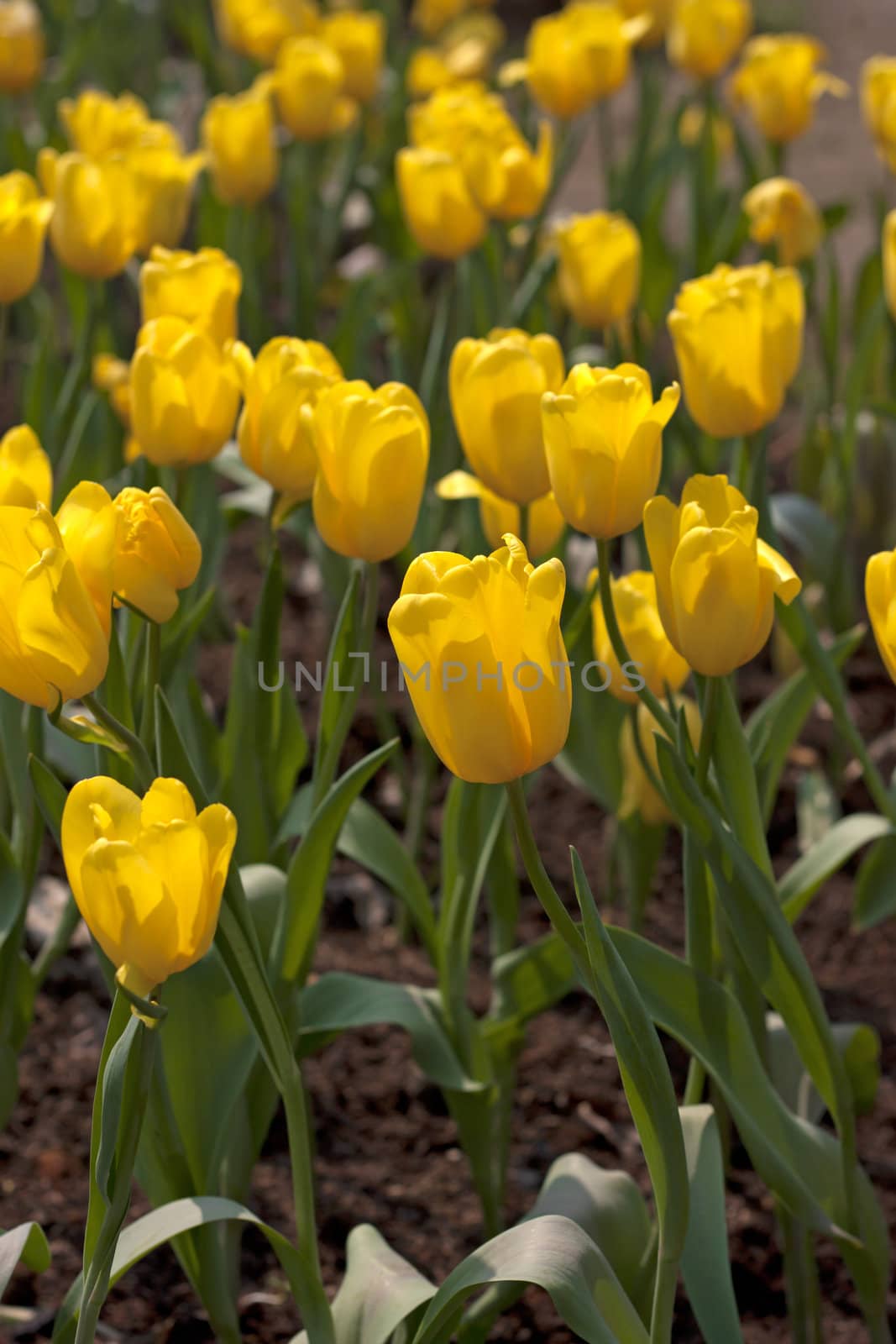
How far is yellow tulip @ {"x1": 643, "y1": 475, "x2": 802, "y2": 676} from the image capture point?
3.45ft

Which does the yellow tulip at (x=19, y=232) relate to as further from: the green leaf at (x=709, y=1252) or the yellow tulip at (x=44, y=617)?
the green leaf at (x=709, y=1252)

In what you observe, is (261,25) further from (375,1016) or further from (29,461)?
(375,1016)

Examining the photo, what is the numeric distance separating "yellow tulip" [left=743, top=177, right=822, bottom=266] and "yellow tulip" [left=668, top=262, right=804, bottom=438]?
78cm

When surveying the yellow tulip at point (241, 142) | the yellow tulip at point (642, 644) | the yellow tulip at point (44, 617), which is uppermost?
the yellow tulip at point (44, 617)

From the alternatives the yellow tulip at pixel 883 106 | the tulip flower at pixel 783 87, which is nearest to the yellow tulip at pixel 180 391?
the yellow tulip at pixel 883 106

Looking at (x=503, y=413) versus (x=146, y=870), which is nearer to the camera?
(x=146, y=870)

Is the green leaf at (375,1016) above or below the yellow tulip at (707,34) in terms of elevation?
below

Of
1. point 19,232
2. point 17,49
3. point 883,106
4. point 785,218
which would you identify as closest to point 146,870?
point 19,232

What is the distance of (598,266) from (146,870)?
1.28 m

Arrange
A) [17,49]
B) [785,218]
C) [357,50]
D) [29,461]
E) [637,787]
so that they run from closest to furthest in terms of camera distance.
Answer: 1. [29,461]
2. [637,787]
3. [785,218]
4. [17,49]
5. [357,50]

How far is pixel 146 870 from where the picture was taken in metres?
0.90

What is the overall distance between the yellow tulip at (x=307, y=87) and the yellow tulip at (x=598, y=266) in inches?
39.8

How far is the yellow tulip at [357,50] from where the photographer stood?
3.22 m

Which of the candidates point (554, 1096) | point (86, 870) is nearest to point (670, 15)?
point (554, 1096)
